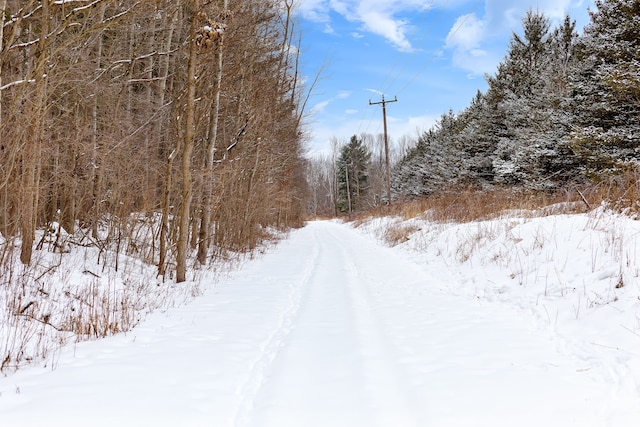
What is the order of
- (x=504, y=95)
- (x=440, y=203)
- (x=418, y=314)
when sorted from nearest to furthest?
(x=418, y=314) < (x=440, y=203) < (x=504, y=95)

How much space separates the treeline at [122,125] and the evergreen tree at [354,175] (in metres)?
39.0

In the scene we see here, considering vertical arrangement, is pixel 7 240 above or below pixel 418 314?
above

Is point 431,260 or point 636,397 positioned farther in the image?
point 431,260

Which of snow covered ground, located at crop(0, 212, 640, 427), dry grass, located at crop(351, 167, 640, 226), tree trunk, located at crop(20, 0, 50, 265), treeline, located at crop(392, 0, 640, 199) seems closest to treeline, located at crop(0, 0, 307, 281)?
tree trunk, located at crop(20, 0, 50, 265)

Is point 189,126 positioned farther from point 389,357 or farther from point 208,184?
point 389,357

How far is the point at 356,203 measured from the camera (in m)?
53.9

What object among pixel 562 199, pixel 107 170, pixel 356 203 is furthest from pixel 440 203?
pixel 356 203

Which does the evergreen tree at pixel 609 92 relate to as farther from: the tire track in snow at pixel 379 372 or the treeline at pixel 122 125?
the treeline at pixel 122 125

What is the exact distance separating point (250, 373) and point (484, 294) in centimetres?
414

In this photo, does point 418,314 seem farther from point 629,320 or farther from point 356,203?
point 356,203

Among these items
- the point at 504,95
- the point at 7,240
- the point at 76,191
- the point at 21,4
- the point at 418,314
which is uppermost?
the point at 504,95

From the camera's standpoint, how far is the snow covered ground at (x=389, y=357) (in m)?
2.33

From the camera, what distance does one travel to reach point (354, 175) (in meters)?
52.8

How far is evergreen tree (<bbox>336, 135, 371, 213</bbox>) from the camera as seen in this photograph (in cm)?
5181
